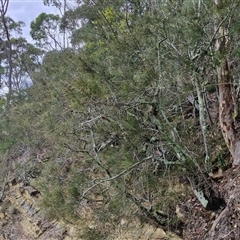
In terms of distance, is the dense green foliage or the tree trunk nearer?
the dense green foliage

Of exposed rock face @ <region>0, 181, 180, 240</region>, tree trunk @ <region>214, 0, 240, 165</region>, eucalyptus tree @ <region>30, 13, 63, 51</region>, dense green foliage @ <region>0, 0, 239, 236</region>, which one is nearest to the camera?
dense green foliage @ <region>0, 0, 239, 236</region>

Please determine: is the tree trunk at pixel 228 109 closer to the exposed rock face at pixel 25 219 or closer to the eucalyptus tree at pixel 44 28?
→ the exposed rock face at pixel 25 219

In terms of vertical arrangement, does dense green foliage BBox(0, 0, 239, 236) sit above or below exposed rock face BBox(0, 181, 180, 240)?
above

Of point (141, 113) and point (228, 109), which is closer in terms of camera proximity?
point (141, 113)

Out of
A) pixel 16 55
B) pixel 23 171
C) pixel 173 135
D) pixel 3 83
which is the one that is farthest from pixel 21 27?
pixel 173 135

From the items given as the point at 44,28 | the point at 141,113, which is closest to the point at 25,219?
the point at 141,113

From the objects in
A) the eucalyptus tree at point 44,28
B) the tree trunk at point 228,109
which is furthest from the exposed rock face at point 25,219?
the eucalyptus tree at point 44,28

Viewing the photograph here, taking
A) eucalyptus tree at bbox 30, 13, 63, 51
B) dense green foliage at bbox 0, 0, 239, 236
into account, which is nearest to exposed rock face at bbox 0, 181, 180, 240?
dense green foliage at bbox 0, 0, 239, 236

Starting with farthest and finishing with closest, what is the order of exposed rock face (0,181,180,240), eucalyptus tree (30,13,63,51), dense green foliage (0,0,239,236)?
eucalyptus tree (30,13,63,51)
exposed rock face (0,181,180,240)
dense green foliage (0,0,239,236)

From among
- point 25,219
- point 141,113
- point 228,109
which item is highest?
point 141,113

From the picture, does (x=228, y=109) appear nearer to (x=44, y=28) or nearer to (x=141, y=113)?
(x=141, y=113)

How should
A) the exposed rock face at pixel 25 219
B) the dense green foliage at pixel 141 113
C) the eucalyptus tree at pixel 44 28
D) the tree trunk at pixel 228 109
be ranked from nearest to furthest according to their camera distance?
the dense green foliage at pixel 141 113 < the tree trunk at pixel 228 109 < the exposed rock face at pixel 25 219 < the eucalyptus tree at pixel 44 28

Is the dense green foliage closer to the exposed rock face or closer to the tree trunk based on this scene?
the tree trunk

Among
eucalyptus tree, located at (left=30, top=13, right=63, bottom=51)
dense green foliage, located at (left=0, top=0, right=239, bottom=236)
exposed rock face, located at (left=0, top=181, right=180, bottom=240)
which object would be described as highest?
eucalyptus tree, located at (left=30, top=13, right=63, bottom=51)
